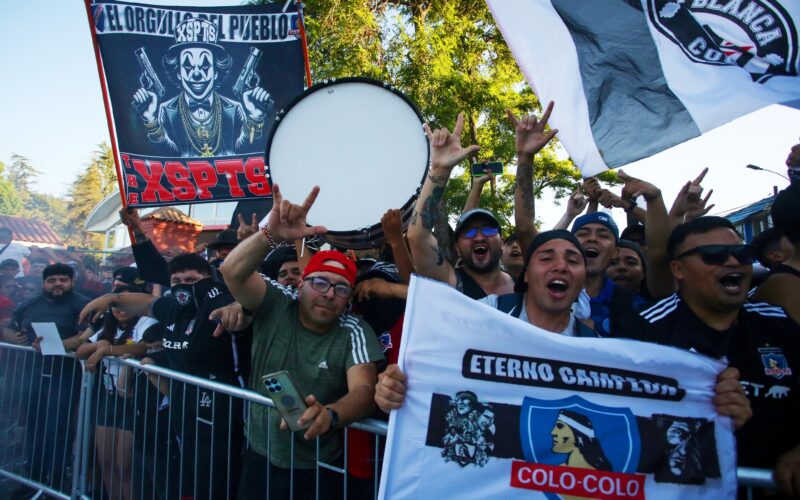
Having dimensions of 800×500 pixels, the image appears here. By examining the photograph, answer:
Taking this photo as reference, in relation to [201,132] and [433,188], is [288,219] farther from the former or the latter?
[201,132]

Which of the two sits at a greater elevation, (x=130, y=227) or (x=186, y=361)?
(x=130, y=227)

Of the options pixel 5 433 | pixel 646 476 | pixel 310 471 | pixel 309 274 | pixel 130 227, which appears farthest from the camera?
pixel 5 433

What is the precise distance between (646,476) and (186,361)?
2723mm

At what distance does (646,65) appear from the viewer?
324 centimetres

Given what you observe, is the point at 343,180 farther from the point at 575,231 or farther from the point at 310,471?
the point at 575,231

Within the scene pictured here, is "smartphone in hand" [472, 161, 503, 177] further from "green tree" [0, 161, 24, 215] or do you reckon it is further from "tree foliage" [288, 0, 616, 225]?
"green tree" [0, 161, 24, 215]

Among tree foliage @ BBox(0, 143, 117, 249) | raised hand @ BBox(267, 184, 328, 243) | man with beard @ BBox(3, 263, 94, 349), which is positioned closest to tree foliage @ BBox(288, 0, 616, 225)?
man with beard @ BBox(3, 263, 94, 349)

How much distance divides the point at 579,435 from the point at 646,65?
2.36 metres

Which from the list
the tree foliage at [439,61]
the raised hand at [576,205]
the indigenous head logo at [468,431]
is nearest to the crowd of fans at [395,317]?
the indigenous head logo at [468,431]

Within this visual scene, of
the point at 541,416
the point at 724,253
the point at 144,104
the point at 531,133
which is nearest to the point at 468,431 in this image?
the point at 541,416

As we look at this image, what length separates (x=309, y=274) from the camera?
2.91 metres

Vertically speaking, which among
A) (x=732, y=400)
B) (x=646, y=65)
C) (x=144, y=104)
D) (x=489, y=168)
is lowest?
(x=732, y=400)

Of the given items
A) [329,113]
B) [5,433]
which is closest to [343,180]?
[329,113]

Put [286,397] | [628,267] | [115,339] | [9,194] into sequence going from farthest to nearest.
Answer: [9,194] → [115,339] → [628,267] → [286,397]
